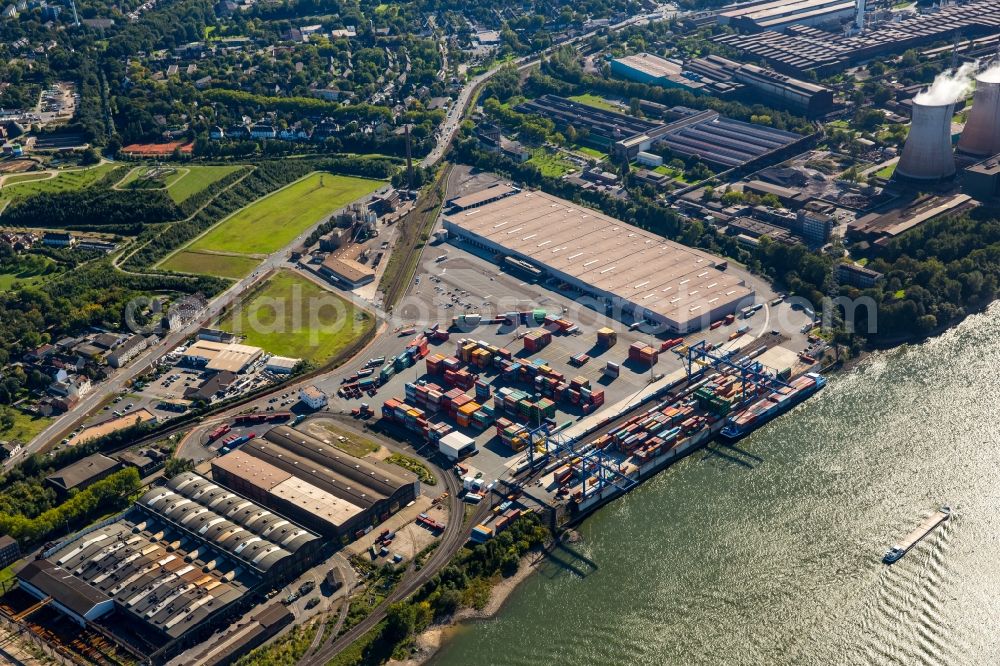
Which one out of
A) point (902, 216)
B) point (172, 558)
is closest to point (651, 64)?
Result: point (902, 216)

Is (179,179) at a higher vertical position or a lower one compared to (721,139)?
higher

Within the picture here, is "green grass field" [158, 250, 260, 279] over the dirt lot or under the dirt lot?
A: over

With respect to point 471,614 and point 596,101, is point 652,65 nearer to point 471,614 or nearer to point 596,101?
point 596,101

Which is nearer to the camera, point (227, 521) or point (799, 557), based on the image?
point (799, 557)

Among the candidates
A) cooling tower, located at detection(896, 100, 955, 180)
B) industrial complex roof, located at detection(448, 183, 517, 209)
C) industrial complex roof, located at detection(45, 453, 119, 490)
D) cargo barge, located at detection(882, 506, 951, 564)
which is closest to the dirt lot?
industrial complex roof, located at detection(45, 453, 119, 490)

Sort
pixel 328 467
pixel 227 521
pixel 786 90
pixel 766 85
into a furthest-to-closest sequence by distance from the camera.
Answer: pixel 766 85
pixel 786 90
pixel 328 467
pixel 227 521

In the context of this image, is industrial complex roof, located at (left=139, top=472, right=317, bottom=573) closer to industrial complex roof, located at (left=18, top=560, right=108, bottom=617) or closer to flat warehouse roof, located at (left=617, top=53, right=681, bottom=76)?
industrial complex roof, located at (left=18, top=560, right=108, bottom=617)

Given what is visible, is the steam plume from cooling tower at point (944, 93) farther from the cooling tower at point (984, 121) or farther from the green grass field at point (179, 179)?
the green grass field at point (179, 179)
